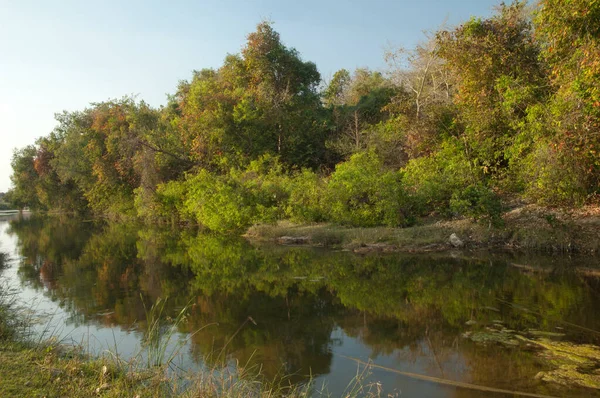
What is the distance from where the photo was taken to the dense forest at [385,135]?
36.4ft

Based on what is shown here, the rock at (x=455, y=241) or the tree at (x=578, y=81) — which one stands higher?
the tree at (x=578, y=81)

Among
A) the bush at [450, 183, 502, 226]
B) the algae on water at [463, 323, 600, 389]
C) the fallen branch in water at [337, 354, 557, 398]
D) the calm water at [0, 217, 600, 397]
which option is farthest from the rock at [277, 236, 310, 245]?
the fallen branch in water at [337, 354, 557, 398]

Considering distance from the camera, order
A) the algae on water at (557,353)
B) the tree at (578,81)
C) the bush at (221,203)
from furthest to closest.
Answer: the bush at (221,203), the tree at (578,81), the algae on water at (557,353)

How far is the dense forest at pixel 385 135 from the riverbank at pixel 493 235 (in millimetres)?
601

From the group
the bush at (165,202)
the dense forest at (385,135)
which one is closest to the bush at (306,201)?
the dense forest at (385,135)

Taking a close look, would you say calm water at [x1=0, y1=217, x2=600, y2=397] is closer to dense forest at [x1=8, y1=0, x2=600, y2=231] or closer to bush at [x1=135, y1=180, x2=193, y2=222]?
dense forest at [x1=8, y1=0, x2=600, y2=231]

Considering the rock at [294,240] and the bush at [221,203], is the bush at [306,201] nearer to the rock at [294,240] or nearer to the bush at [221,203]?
the rock at [294,240]

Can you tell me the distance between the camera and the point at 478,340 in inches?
251

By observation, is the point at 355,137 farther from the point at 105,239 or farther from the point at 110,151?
the point at 110,151

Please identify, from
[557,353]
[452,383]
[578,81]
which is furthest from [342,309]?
[578,81]

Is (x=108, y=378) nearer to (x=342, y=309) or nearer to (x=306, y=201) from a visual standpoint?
(x=342, y=309)

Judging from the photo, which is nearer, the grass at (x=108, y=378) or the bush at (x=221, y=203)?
the grass at (x=108, y=378)

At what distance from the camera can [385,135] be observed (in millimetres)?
23453

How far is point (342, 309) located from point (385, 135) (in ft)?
53.6
